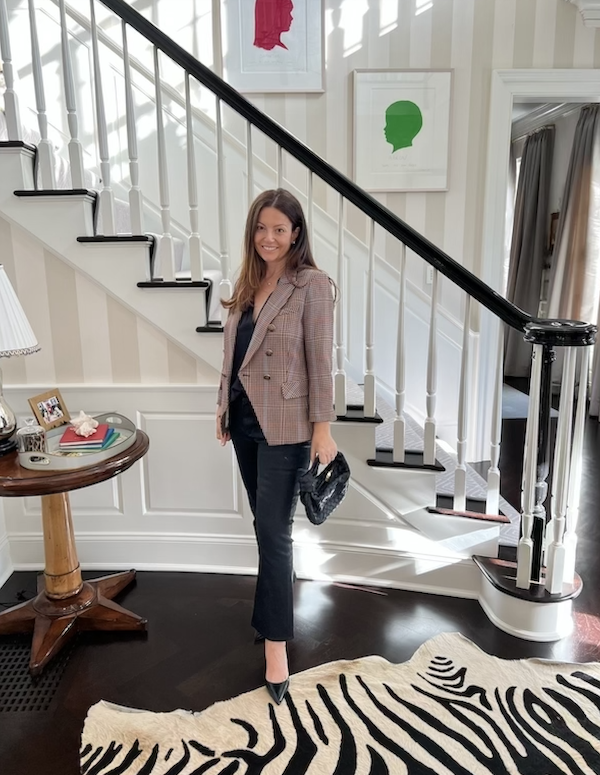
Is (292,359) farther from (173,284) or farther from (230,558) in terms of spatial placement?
(230,558)

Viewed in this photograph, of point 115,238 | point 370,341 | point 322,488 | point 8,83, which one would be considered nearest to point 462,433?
point 370,341

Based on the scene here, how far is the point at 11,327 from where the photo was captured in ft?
5.98

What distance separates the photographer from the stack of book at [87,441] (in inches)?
76.2

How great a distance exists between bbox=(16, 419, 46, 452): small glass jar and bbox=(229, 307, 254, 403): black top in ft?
2.17

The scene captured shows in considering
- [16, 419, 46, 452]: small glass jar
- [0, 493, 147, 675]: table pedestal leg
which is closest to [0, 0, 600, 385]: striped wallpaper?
[16, 419, 46, 452]: small glass jar

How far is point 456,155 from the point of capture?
3176 mm

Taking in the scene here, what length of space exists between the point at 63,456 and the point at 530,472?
152 centimetres

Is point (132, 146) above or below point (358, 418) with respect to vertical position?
above

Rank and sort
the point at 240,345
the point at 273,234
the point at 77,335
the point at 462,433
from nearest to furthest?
the point at 273,234 → the point at 240,345 → the point at 462,433 → the point at 77,335

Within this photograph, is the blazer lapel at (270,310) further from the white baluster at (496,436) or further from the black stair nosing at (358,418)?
the white baluster at (496,436)

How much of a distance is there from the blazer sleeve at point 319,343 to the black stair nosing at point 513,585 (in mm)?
969

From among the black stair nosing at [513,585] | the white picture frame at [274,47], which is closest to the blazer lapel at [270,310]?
the black stair nosing at [513,585]

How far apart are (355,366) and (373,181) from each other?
1.00 metres

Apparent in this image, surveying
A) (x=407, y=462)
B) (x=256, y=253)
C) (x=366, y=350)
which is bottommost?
(x=407, y=462)
